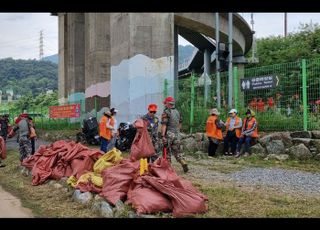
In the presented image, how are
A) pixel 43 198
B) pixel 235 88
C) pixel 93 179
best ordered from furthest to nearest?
1. pixel 235 88
2. pixel 43 198
3. pixel 93 179

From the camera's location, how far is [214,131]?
A: 14.4m

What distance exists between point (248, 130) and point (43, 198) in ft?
21.2

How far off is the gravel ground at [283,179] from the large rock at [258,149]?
209cm

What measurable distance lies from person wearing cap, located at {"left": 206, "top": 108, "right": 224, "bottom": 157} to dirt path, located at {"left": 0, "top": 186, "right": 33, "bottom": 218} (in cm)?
645

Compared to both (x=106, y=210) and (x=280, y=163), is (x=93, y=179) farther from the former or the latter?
(x=280, y=163)

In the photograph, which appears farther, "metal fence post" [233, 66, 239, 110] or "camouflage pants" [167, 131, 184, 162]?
"metal fence post" [233, 66, 239, 110]

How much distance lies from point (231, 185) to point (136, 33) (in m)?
10.0

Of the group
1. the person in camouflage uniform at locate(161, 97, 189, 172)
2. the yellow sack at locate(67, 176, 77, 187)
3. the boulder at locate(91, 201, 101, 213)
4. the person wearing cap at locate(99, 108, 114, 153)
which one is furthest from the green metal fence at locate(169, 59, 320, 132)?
the boulder at locate(91, 201, 101, 213)

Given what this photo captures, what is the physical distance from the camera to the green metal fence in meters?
13.0

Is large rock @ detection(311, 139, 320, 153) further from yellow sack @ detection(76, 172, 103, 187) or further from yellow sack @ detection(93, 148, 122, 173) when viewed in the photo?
yellow sack @ detection(76, 172, 103, 187)

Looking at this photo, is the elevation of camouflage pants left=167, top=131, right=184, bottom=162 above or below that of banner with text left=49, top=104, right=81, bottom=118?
below

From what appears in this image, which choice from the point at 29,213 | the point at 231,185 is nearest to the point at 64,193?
the point at 29,213

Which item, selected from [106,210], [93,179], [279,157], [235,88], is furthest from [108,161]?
[235,88]
